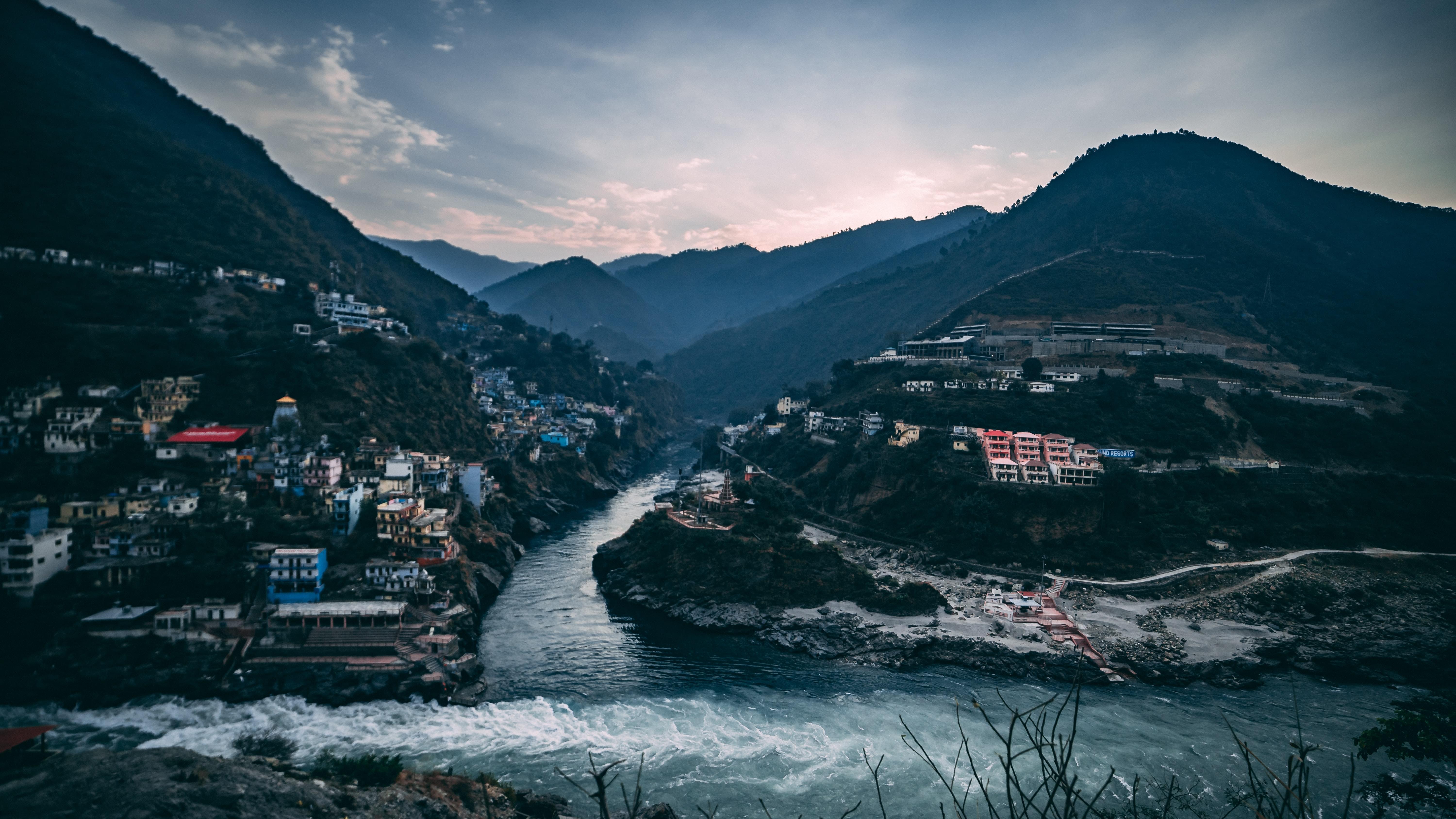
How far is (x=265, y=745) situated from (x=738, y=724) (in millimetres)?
14177

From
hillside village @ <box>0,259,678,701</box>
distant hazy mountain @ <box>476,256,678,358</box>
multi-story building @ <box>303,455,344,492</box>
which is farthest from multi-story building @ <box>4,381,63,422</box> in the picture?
distant hazy mountain @ <box>476,256,678,358</box>

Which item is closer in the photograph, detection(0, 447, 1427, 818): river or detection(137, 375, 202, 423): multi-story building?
detection(0, 447, 1427, 818): river

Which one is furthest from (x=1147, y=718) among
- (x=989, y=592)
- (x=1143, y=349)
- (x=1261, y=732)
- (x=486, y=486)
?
(x=1143, y=349)

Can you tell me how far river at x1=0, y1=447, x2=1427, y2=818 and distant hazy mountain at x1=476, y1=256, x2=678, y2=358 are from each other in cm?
12729

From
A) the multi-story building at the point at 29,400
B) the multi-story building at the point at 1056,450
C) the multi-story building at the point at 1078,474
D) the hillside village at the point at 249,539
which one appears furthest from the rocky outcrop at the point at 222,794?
the multi-story building at the point at 1056,450

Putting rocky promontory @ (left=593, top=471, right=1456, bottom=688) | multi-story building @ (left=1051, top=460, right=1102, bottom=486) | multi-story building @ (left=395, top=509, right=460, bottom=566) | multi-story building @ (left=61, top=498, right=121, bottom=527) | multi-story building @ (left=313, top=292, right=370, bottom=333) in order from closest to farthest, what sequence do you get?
rocky promontory @ (left=593, top=471, right=1456, bottom=688) < multi-story building @ (left=61, top=498, right=121, bottom=527) < multi-story building @ (left=395, top=509, right=460, bottom=566) < multi-story building @ (left=1051, top=460, right=1102, bottom=486) < multi-story building @ (left=313, top=292, right=370, bottom=333)

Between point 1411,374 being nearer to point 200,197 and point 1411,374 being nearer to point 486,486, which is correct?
point 486,486

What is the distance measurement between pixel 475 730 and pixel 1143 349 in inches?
2087

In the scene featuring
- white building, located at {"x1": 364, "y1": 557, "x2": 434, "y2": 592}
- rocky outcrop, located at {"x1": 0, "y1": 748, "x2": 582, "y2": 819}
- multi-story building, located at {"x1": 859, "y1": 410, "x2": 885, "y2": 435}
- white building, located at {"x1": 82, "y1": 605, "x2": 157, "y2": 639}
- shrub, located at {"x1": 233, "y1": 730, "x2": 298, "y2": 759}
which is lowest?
shrub, located at {"x1": 233, "y1": 730, "x2": 298, "y2": 759}

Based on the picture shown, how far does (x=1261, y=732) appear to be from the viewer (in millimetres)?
20516

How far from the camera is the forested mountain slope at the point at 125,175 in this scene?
42812 mm

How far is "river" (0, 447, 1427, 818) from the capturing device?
59.8 ft

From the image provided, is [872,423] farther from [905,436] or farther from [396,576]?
[396,576]

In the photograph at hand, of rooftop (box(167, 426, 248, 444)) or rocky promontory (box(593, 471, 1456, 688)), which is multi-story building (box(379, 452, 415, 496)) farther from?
rocky promontory (box(593, 471, 1456, 688))
